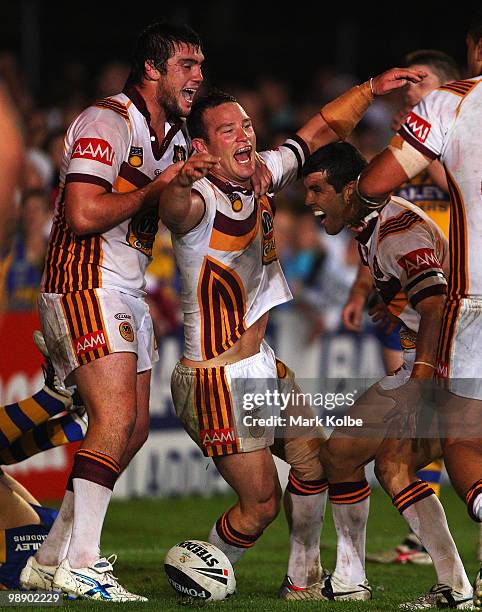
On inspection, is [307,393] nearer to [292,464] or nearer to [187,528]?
[292,464]

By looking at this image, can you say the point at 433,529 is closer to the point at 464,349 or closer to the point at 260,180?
the point at 464,349

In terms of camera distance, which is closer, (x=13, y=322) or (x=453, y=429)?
(x=453, y=429)

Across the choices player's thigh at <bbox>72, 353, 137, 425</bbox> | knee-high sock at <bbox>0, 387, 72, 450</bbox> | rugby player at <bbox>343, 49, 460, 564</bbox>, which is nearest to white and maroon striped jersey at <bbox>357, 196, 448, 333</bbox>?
player's thigh at <bbox>72, 353, 137, 425</bbox>

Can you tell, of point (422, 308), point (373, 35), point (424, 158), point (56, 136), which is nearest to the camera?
point (424, 158)

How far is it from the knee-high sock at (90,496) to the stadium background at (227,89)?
55.2 inches

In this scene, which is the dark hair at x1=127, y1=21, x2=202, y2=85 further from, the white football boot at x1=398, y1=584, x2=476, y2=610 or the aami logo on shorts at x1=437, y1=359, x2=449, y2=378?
the white football boot at x1=398, y1=584, x2=476, y2=610

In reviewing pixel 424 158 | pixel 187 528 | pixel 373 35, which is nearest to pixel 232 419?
pixel 424 158

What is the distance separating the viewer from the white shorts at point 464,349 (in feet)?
17.5

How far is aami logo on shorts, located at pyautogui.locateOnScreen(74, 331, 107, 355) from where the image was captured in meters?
5.85

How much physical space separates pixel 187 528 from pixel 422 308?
11.7 feet

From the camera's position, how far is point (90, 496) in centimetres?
573

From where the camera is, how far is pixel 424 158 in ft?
17.6

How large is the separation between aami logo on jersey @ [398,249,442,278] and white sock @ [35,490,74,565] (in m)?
1.89

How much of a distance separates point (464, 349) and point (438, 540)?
3.01 feet
